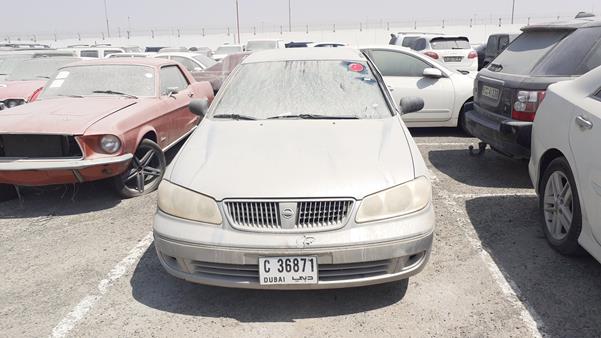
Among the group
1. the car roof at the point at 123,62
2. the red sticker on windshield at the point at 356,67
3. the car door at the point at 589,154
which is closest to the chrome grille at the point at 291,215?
the car door at the point at 589,154

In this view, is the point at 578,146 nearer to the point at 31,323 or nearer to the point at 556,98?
the point at 556,98

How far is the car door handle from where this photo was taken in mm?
2944

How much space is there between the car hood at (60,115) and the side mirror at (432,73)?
4.34 m

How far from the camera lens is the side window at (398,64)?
7.23 m

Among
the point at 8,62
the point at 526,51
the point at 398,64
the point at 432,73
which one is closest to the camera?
the point at 526,51

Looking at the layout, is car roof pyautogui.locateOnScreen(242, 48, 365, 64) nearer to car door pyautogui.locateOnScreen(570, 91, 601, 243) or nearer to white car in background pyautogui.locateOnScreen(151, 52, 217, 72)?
car door pyautogui.locateOnScreen(570, 91, 601, 243)

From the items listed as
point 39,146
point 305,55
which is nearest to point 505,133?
point 305,55

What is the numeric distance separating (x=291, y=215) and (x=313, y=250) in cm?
23

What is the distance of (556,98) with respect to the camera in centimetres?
354

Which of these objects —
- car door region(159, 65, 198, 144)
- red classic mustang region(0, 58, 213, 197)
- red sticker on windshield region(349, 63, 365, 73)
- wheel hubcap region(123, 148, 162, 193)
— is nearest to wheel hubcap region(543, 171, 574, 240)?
red sticker on windshield region(349, 63, 365, 73)

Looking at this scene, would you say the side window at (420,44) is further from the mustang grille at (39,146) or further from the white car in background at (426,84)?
the mustang grille at (39,146)

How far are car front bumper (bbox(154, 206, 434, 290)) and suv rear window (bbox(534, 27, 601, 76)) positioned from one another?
2667 millimetres

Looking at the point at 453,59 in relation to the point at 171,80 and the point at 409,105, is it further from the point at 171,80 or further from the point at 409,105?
the point at 409,105

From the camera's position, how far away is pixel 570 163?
314 centimetres
